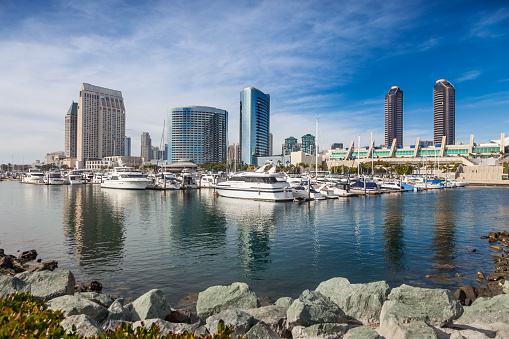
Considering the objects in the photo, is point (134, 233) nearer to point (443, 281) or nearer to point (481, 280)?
point (443, 281)

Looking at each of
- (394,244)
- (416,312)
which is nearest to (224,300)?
(416,312)

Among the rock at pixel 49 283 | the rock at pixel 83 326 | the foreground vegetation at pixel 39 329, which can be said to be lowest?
the rock at pixel 49 283

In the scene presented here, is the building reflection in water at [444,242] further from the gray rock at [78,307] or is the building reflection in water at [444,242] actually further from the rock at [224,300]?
the gray rock at [78,307]

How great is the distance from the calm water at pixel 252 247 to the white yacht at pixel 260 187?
19857mm

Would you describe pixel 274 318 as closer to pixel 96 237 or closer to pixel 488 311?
pixel 488 311

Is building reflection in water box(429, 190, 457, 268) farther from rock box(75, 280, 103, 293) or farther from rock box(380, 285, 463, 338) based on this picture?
rock box(75, 280, 103, 293)

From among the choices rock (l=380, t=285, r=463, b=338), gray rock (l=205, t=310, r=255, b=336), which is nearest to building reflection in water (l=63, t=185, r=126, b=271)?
gray rock (l=205, t=310, r=255, b=336)

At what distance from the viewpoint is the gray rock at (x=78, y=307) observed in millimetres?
10461

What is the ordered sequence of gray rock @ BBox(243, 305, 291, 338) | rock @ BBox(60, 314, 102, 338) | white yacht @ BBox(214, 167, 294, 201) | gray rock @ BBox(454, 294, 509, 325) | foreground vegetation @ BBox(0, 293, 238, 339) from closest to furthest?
foreground vegetation @ BBox(0, 293, 238, 339)
rock @ BBox(60, 314, 102, 338)
gray rock @ BBox(454, 294, 509, 325)
gray rock @ BBox(243, 305, 291, 338)
white yacht @ BBox(214, 167, 294, 201)

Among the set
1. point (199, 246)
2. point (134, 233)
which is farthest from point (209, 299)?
point (134, 233)

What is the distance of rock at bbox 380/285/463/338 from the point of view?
29.3 ft

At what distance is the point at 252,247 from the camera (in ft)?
91.5

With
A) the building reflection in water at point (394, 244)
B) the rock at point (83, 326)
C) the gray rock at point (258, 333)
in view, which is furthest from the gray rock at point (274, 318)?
the building reflection in water at point (394, 244)

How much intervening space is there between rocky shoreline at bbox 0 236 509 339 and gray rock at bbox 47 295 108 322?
0.07 feet
